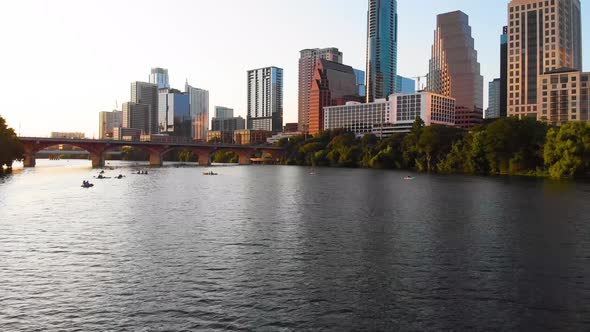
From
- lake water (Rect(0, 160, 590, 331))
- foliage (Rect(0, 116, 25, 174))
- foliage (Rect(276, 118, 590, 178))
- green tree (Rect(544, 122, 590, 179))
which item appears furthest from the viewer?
foliage (Rect(0, 116, 25, 174))

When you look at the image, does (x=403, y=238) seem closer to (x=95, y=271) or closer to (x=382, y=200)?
(x=95, y=271)

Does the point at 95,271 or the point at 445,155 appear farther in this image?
the point at 445,155

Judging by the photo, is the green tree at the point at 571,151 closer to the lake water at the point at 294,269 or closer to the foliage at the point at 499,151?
the foliage at the point at 499,151

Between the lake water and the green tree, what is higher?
the green tree

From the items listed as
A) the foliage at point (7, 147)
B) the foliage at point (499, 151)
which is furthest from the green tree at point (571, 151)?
the foliage at point (7, 147)

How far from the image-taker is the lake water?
73.8 ft

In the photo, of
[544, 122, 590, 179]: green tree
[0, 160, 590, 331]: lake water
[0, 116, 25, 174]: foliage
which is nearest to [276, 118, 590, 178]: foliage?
[544, 122, 590, 179]: green tree

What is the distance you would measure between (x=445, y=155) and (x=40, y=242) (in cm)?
14876

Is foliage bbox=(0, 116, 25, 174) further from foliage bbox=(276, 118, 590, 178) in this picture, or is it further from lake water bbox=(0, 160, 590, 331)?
foliage bbox=(276, 118, 590, 178)

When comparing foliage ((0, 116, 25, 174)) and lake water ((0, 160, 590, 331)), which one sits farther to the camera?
foliage ((0, 116, 25, 174))

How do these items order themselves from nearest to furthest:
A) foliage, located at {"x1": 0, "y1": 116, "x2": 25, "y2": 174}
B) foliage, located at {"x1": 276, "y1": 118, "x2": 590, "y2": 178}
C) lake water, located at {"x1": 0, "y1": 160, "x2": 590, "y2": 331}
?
lake water, located at {"x1": 0, "y1": 160, "x2": 590, "y2": 331}, foliage, located at {"x1": 276, "y1": 118, "x2": 590, "y2": 178}, foliage, located at {"x1": 0, "y1": 116, "x2": 25, "y2": 174}

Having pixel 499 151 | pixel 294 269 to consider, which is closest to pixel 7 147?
pixel 294 269

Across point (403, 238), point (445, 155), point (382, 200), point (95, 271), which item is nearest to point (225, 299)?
point (95, 271)

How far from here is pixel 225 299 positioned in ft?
81.9
